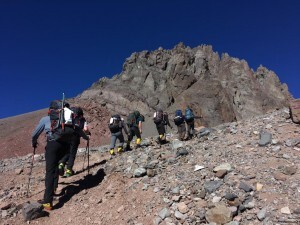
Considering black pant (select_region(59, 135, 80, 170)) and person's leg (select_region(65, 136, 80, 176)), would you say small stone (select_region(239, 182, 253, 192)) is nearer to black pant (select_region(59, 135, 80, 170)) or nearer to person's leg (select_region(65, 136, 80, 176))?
black pant (select_region(59, 135, 80, 170))

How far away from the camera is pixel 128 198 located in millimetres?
9102

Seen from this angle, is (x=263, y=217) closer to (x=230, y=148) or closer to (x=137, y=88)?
(x=230, y=148)

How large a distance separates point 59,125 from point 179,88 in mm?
63991

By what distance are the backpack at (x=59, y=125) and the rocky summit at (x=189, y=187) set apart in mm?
1945

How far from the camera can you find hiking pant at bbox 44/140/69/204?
890 cm

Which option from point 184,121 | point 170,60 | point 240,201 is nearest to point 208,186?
point 240,201

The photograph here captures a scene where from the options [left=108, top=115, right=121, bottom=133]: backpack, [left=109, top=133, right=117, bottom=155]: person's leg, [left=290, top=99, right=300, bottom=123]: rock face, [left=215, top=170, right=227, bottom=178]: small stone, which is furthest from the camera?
[left=108, top=115, right=121, bottom=133]: backpack

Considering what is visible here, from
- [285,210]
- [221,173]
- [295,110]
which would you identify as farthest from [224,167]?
[295,110]

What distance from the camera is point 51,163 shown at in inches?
360

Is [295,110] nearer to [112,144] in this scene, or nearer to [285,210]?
[285,210]

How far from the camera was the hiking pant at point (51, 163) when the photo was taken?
8898 millimetres

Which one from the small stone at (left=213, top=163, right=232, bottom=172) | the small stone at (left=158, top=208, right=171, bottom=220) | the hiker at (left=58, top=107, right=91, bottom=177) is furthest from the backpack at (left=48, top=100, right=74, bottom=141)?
the small stone at (left=213, top=163, right=232, bottom=172)

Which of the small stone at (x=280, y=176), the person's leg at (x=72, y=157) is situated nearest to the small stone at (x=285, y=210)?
the small stone at (x=280, y=176)

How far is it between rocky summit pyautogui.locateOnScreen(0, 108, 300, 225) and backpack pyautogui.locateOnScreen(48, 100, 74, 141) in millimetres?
1945
